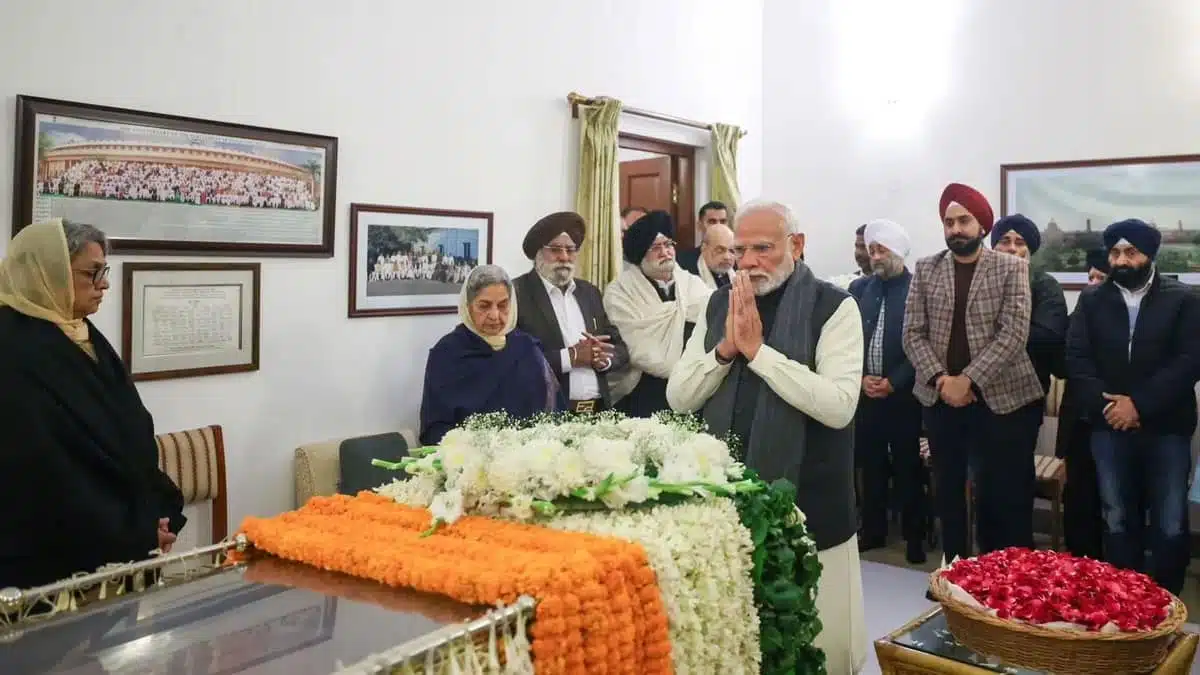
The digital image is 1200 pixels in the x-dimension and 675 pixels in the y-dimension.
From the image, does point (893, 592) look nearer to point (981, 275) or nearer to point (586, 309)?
point (981, 275)

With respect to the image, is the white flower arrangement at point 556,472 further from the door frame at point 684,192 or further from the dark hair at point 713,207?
the door frame at point 684,192

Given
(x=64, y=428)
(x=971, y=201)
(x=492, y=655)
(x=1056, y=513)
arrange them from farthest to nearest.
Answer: (x=1056, y=513)
(x=971, y=201)
(x=64, y=428)
(x=492, y=655)

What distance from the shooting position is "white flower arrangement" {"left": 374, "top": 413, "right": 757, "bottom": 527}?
180cm

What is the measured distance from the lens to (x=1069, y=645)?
85.0 inches

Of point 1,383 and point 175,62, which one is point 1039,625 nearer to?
point 1,383

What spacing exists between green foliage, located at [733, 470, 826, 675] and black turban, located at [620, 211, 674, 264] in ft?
9.10

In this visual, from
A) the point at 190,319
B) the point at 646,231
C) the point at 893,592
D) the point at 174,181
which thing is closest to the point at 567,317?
the point at 646,231

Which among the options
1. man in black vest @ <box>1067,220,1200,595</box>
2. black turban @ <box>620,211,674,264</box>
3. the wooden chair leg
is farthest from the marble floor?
black turban @ <box>620,211,674,264</box>

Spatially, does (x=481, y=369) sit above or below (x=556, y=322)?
below

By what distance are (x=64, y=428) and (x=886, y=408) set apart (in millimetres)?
3720

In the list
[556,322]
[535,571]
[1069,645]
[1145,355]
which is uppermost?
[556,322]

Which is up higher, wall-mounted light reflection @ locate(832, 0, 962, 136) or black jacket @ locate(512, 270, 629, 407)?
wall-mounted light reflection @ locate(832, 0, 962, 136)

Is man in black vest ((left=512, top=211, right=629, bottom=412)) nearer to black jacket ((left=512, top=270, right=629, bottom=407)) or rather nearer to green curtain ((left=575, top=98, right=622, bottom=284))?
black jacket ((left=512, top=270, right=629, bottom=407))

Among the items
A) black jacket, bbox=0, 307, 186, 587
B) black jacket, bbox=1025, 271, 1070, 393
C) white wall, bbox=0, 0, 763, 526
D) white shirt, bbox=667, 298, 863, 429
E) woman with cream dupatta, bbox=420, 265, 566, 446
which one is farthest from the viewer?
black jacket, bbox=1025, 271, 1070, 393
